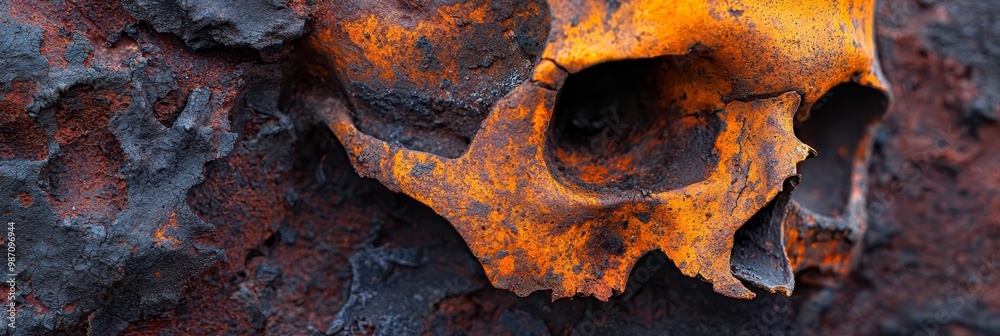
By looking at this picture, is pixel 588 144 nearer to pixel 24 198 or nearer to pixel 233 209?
pixel 233 209

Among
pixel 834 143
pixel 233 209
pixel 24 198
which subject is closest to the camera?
pixel 24 198

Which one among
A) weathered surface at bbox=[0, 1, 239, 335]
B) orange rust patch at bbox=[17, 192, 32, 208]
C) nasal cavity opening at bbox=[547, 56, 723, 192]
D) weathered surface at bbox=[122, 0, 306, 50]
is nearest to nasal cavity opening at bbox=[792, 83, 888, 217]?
nasal cavity opening at bbox=[547, 56, 723, 192]

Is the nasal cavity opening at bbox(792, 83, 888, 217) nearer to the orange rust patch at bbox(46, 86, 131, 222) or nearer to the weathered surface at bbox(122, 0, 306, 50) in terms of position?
the weathered surface at bbox(122, 0, 306, 50)

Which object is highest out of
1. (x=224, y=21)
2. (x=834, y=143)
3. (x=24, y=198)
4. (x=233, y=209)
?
(x=224, y=21)

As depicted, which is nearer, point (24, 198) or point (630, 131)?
point (24, 198)

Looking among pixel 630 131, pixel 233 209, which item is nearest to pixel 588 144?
pixel 630 131

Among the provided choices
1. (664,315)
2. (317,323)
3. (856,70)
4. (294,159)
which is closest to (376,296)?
(317,323)

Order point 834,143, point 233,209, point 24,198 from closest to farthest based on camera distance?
point 24,198 < point 233,209 < point 834,143
